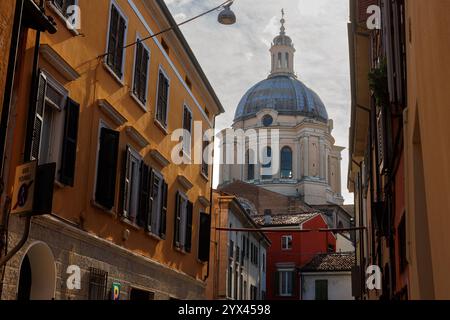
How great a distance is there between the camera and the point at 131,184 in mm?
15188

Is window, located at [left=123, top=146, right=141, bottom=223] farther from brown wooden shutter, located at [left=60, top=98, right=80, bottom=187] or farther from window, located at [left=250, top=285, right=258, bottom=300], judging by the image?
window, located at [left=250, top=285, right=258, bottom=300]

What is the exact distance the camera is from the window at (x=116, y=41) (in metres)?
13.9

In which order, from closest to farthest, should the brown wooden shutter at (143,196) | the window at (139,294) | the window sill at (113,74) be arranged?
1. the window sill at (113,74)
2. the window at (139,294)
3. the brown wooden shutter at (143,196)

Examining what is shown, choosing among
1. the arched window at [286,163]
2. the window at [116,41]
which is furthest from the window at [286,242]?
the window at [116,41]

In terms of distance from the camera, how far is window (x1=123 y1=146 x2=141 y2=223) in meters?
14.5

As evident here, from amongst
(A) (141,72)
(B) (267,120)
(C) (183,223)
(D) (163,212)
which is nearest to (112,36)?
(A) (141,72)

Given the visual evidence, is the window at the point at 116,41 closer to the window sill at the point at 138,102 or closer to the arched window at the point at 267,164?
the window sill at the point at 138,102

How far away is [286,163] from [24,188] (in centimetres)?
6710

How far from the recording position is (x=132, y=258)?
49.2 feet

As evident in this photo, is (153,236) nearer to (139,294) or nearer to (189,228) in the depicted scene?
(139,294)

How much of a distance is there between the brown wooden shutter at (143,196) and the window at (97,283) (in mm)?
2336

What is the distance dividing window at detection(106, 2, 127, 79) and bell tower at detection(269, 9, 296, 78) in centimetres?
7043

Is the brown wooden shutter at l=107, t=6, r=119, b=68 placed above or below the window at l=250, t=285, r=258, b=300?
above

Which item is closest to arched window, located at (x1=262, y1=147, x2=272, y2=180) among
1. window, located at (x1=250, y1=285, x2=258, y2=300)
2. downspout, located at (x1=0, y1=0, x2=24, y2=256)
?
window, located at (x1=250, y1=285, x2=258, y2=300)
